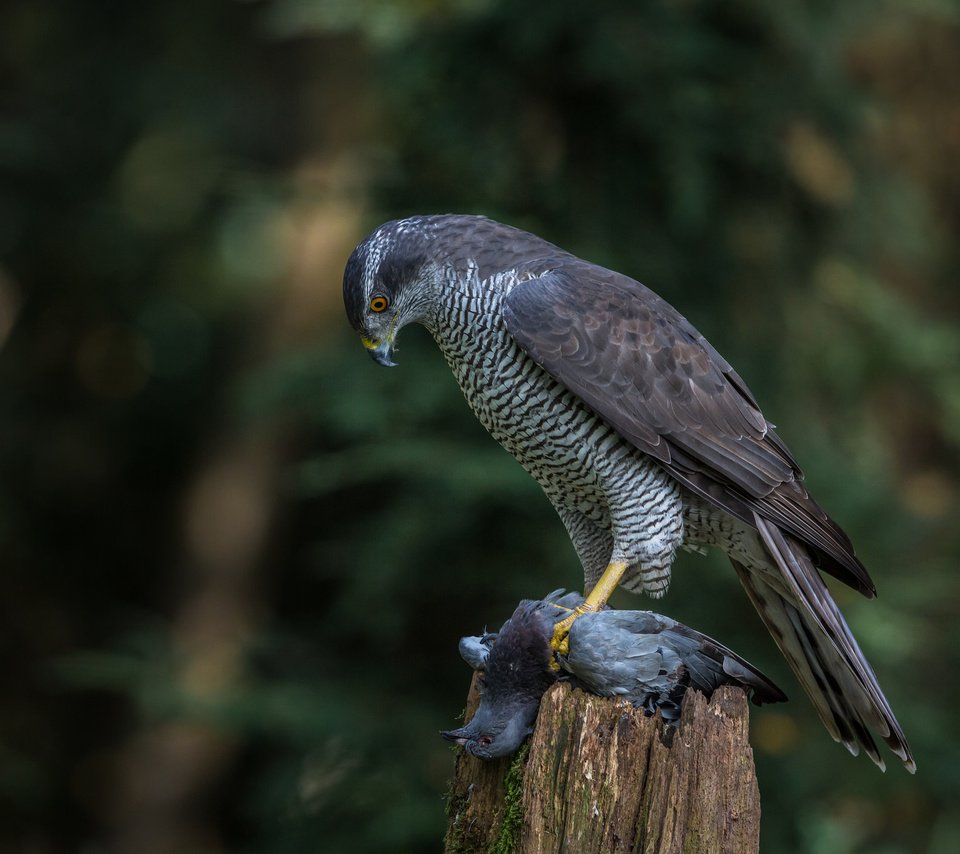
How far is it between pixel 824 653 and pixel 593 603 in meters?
0.81

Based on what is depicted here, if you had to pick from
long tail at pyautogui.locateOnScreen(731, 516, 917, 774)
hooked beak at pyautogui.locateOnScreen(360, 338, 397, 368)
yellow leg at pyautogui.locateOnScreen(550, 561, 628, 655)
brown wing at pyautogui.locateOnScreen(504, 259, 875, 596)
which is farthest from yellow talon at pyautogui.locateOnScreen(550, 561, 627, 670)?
hooked beak at pyautogui.locateOnScreen(360, 338, 397, 368)

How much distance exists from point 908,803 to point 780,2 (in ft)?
15.4

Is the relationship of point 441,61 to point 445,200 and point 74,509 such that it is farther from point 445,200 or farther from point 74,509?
point 74,509

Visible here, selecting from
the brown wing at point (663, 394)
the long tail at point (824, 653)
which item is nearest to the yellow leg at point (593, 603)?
the brown wing at point (663, 394)

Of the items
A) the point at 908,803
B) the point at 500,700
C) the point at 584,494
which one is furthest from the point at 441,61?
the point at 908,803

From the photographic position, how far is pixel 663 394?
377 centimetres

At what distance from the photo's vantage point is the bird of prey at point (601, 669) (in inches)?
123

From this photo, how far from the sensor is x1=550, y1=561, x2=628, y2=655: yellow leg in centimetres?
327

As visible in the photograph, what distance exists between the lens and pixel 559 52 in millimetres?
6434

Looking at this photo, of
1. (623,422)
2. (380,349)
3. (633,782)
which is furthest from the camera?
(380,349)

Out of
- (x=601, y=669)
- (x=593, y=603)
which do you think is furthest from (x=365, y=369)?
(x=601, y=669)

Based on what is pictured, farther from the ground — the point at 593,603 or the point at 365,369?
the point at 593,603

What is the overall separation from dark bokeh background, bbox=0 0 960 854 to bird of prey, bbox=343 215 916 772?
2.06 metres

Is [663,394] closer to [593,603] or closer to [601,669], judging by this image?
[593,603]
